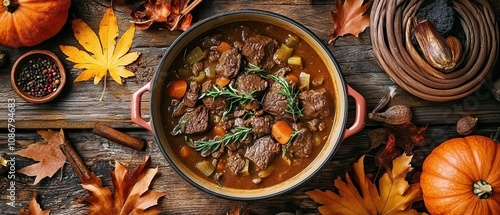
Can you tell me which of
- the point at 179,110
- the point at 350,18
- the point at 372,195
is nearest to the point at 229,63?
the point at 179,110

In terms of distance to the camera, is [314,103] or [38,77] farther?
[38,77]

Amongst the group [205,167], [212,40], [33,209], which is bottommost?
[33,209]

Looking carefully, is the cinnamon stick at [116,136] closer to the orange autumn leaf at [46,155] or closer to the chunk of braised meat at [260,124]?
the orange autumn leaf at [46,155]

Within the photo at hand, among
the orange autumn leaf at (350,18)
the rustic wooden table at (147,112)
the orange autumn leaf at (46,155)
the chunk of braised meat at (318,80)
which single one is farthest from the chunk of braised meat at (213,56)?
the orange autumn leaf at (46,155)

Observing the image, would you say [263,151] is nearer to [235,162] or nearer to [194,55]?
[235,162]

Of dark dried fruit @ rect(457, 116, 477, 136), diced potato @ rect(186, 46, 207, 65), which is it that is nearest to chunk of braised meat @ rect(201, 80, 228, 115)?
diced potato @ rect(186, 46, 207, 65)

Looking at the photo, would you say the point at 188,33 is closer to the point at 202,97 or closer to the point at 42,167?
the point at 202,97

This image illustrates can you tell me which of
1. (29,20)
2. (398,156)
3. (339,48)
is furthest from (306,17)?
(29,20)
